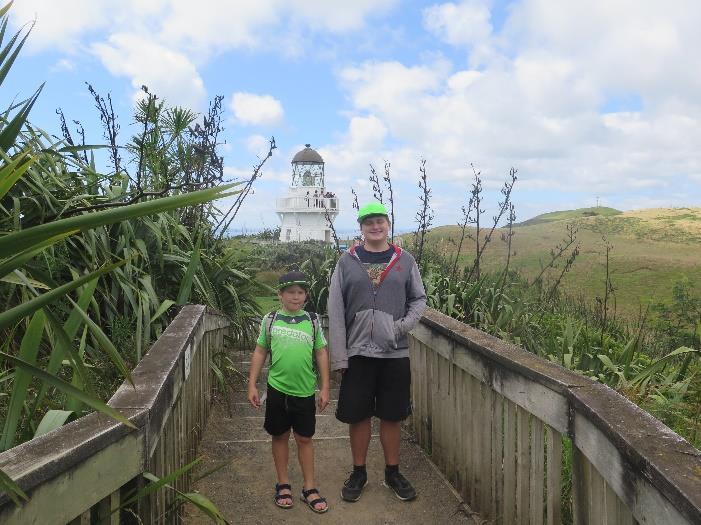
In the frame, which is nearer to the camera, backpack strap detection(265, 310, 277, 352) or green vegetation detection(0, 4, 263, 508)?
green vegetation detection(0, 4, 263, 508)

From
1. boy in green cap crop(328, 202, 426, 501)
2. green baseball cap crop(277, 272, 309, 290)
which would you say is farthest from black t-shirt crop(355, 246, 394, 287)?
green baseball cap crop(277, 272, 309, 290)

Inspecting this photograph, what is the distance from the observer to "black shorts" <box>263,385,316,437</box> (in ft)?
11.0

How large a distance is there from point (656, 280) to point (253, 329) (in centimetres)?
1872

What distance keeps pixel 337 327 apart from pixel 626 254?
26502mm

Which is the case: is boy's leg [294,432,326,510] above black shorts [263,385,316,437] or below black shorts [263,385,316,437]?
below

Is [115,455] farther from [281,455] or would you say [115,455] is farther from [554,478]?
[281,455]

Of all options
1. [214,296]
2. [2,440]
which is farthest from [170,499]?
[214,296]

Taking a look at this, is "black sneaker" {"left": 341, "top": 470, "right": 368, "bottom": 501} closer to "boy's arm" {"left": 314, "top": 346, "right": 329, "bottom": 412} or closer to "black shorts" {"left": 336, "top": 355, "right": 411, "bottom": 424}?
"black shorts" {"left": 336, "top": 355, "right": 411, "bottom": 424}

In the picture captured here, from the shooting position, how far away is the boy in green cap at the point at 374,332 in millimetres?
3383

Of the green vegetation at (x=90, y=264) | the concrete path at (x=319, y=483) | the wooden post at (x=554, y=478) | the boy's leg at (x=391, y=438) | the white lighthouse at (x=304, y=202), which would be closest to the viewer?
the green vegetation at (x=90, y=264)

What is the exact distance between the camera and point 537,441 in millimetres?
2477

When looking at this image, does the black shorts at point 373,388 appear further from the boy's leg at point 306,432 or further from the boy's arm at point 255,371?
the boy's arm at point 255,371

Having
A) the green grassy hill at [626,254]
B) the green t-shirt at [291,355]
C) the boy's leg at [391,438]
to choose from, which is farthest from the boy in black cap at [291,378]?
the green grassy hill at [626,254]

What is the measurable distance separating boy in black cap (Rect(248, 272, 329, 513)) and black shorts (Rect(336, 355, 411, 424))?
0.48ft
